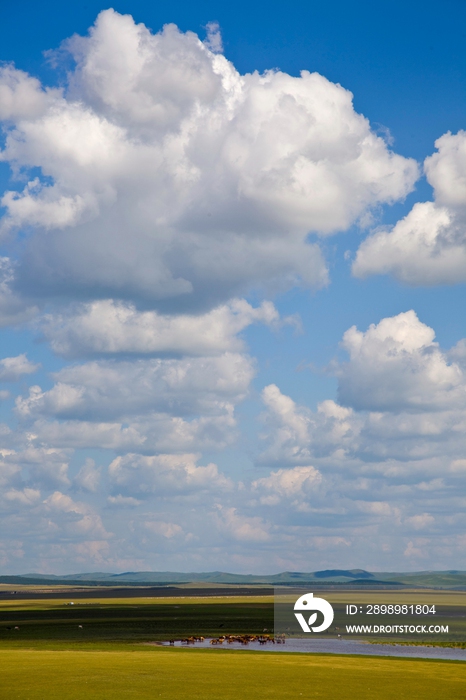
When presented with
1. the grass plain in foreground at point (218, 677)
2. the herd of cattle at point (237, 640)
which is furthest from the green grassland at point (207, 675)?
the herd of cattle at point (237, 640)

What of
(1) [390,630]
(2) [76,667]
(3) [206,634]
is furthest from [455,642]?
(2) [76,667]

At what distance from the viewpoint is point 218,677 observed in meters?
52.4

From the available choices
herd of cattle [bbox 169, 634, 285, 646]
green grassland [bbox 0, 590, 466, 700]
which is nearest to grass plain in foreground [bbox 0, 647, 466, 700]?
green grassland [bbox 0, 590, 466, 700]

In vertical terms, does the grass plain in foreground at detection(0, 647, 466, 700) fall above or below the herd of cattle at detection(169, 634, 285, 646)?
above

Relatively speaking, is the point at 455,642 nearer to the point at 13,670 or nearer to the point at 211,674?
the point at 211,674

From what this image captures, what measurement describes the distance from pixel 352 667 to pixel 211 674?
13368 millimetres

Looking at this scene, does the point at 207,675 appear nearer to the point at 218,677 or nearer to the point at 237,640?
the point at 218,677

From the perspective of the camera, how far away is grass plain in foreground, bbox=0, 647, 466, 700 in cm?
4544

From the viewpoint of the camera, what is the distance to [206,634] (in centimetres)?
9912

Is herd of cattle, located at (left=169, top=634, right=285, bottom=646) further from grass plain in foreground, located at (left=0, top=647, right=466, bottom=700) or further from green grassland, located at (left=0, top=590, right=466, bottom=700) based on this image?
grass plain in foreground, located at (left=0, top=647, right=466, bottom=700)

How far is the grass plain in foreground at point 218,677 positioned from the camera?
45.4 meters

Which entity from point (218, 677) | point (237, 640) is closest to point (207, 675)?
point (218, 677)

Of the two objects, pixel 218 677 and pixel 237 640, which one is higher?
pixel 218 677

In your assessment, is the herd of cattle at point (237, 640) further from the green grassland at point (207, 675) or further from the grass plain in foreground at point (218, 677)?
the grass plain in foreground at point (218, 677)
